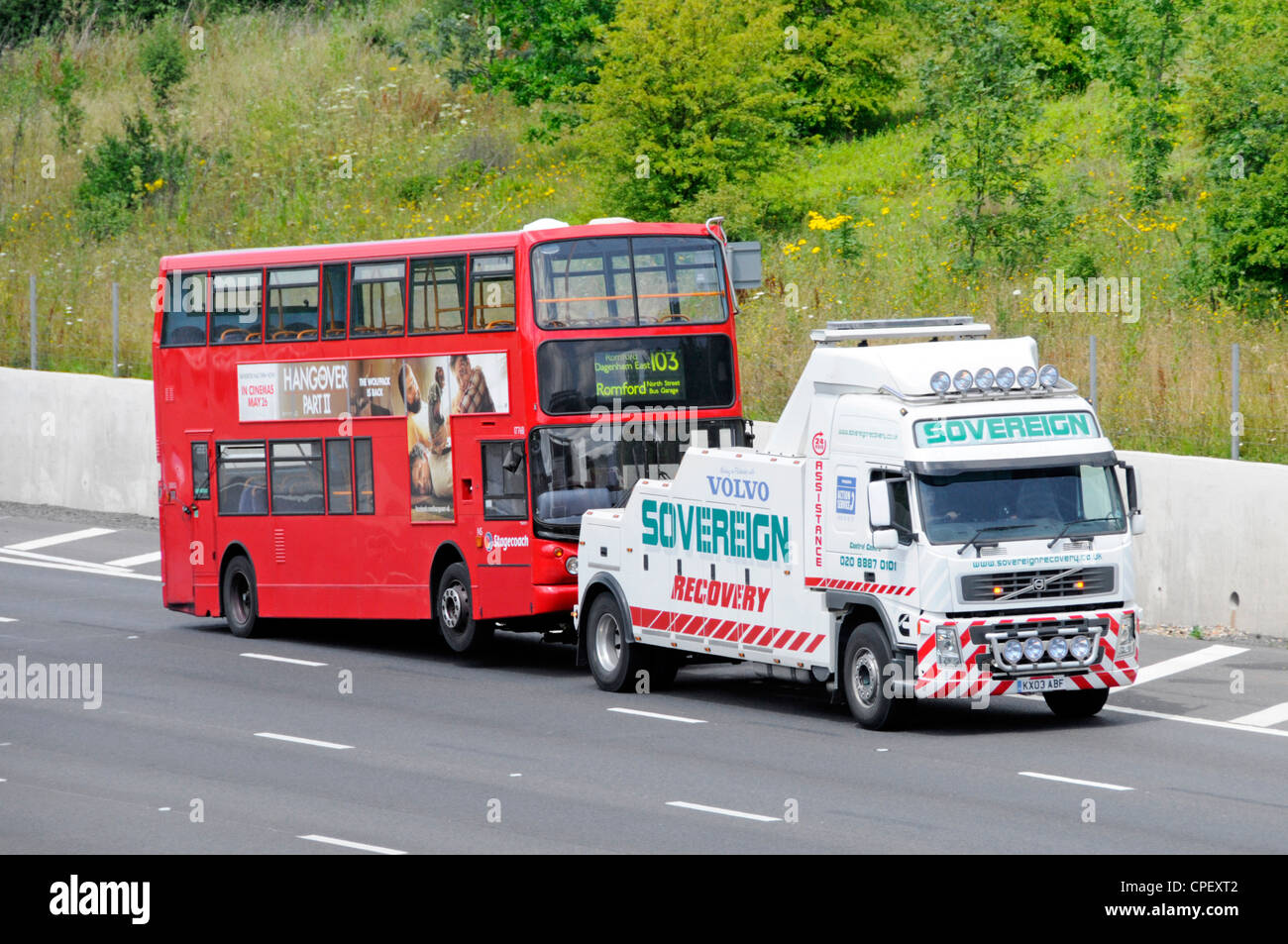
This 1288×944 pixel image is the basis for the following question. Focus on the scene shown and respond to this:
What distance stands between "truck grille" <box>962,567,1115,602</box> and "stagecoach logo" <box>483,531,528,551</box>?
6243 mm

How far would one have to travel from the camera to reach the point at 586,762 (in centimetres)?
1553

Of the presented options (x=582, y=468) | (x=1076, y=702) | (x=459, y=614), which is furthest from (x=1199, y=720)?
(x=459, y=614)

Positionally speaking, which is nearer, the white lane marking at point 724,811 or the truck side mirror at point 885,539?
the white lane marking at point 724,811

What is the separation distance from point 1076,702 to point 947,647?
2.11 metres

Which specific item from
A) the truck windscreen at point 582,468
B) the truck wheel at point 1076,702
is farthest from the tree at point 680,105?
the truck wheel at point 1076,702

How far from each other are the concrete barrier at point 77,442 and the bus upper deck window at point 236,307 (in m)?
9.95

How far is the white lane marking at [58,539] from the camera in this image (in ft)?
104

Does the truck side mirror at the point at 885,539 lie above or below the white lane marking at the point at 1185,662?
above

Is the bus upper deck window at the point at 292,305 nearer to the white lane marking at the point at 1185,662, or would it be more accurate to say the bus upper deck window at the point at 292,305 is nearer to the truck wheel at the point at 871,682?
the truck wheel at the point at 871,682

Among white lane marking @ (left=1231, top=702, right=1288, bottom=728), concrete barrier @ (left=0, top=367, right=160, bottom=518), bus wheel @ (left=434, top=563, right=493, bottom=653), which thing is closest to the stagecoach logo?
bus wheel @ (left=434, top=563, right=493, bottom=653)

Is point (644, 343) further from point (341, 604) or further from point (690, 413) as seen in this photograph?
point (341, 604)

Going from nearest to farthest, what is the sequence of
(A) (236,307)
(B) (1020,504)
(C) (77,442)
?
(B) (1020,504), (A) (236,307), (C) (77,442)

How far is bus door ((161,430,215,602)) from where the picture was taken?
83.1 ft

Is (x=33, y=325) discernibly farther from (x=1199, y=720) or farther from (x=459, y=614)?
(x=1199, y=720)
